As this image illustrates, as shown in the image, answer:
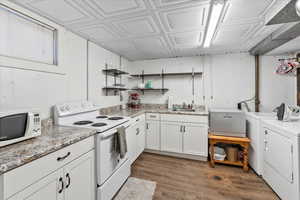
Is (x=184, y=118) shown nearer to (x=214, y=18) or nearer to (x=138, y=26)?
(x=214, y=18)

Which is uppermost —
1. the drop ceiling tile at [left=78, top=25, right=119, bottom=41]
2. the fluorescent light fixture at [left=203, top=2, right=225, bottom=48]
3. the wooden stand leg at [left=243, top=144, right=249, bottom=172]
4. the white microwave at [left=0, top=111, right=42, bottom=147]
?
the drop ceiling tile at [left=78, top=25, right=119, bottom=41]

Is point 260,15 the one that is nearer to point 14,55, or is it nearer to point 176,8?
point 176,8

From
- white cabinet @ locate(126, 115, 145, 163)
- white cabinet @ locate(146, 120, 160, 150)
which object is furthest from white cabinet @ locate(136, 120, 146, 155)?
white cabinet @ locate(146, 120, 160, 150)

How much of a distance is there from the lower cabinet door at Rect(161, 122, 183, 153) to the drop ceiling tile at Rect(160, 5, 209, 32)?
177 cm

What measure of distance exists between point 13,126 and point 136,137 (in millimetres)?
1758

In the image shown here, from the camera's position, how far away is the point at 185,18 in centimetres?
158

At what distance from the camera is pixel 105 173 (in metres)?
1.49

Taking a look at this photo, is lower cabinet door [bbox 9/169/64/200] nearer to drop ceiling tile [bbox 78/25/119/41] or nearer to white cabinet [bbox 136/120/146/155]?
white cabinet [bbox 136/120/146/155]

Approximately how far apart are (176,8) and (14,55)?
1.76m

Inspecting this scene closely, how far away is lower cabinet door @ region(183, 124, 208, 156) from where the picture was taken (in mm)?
2527

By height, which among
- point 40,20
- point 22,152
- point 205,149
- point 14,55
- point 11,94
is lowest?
point 205,149

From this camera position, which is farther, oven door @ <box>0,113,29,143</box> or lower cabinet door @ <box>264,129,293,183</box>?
lower cabinet door @ <box>264,129,293,183</box>

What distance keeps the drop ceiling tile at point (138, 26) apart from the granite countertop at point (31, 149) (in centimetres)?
144

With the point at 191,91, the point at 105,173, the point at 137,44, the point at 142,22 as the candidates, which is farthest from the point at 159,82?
the point at 105,173
